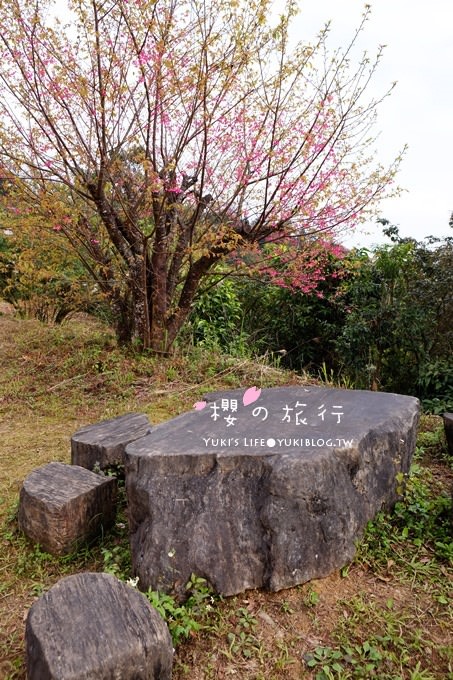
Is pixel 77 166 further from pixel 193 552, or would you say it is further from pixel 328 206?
pixel 193 552

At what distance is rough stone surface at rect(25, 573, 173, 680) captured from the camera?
4.56 feet

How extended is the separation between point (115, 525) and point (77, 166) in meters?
3.29

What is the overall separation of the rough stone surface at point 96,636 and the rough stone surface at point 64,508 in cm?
64

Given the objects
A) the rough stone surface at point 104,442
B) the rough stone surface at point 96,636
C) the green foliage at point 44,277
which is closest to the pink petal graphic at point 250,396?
the rough stone surface at point 104,442

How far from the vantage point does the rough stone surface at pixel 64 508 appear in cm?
224

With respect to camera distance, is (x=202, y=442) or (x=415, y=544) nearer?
(x=202, y=442)

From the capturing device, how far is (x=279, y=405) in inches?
104

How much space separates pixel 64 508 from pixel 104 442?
559 mm

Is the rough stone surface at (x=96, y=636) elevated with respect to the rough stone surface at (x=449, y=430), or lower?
lower

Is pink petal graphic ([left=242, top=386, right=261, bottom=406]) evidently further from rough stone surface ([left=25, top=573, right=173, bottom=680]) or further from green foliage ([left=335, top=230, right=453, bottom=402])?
green foliage ([left=335, top=230, right=453, bottom=402])

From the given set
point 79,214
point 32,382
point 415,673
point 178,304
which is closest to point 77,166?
point 79,214

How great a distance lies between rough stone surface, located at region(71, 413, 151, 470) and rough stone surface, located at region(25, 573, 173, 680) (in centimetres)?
103

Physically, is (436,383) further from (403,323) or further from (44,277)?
(44,277)

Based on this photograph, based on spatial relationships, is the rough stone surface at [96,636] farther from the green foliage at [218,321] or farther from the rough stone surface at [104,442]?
the green foliage at [218,321]
